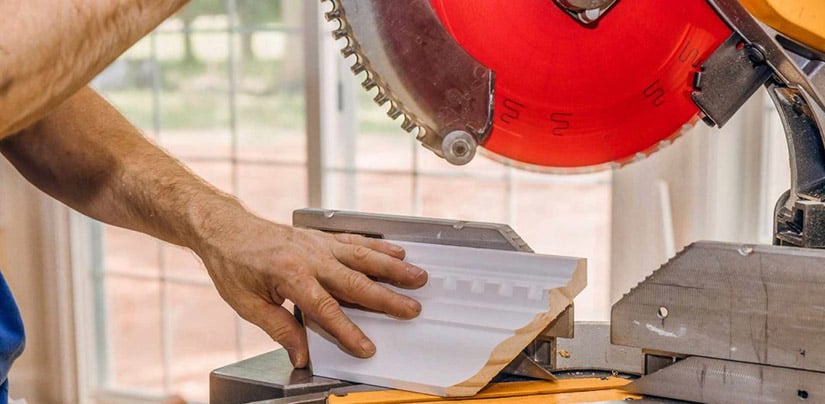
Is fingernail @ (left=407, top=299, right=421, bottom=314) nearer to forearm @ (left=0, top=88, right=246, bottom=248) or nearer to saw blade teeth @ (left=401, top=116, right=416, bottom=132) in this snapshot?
saw blade teeth @ (left=401, top=116, right=416, bottom=132)

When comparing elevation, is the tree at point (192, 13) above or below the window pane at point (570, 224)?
above

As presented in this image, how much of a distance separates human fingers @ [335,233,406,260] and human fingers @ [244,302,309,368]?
0.35 feet

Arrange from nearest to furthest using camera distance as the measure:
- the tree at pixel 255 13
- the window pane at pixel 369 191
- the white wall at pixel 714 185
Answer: the white wall at pixel 714 185
the window pane at pixel 369 191
the tree at pixel 255 13

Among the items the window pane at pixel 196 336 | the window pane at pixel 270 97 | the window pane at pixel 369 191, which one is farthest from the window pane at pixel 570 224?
the window pane at pixel 196 336

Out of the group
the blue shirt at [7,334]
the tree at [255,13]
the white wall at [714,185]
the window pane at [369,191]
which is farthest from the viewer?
the tree at [255,13]

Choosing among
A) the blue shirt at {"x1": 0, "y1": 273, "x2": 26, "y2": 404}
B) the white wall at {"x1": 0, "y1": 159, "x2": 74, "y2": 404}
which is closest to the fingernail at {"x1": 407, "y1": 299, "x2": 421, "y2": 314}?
the blue shirt at {"x1": 0, "y1": 273, "x2": 26, "y2": 404}

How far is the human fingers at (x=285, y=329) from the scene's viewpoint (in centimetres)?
105

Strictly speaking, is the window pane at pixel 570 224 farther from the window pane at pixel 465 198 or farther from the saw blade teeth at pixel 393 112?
the saw blade teeth at pixel 393 112

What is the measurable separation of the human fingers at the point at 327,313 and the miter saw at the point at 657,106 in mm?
62

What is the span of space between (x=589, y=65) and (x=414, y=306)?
289 mm

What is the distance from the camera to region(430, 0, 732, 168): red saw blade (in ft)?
2.89

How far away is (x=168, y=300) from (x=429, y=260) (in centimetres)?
236

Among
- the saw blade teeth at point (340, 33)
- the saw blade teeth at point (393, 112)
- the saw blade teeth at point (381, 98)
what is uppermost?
the saw blade teeth at point (340, 33)

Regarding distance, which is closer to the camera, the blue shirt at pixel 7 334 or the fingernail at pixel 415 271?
the fingernail at pixel 415 271
